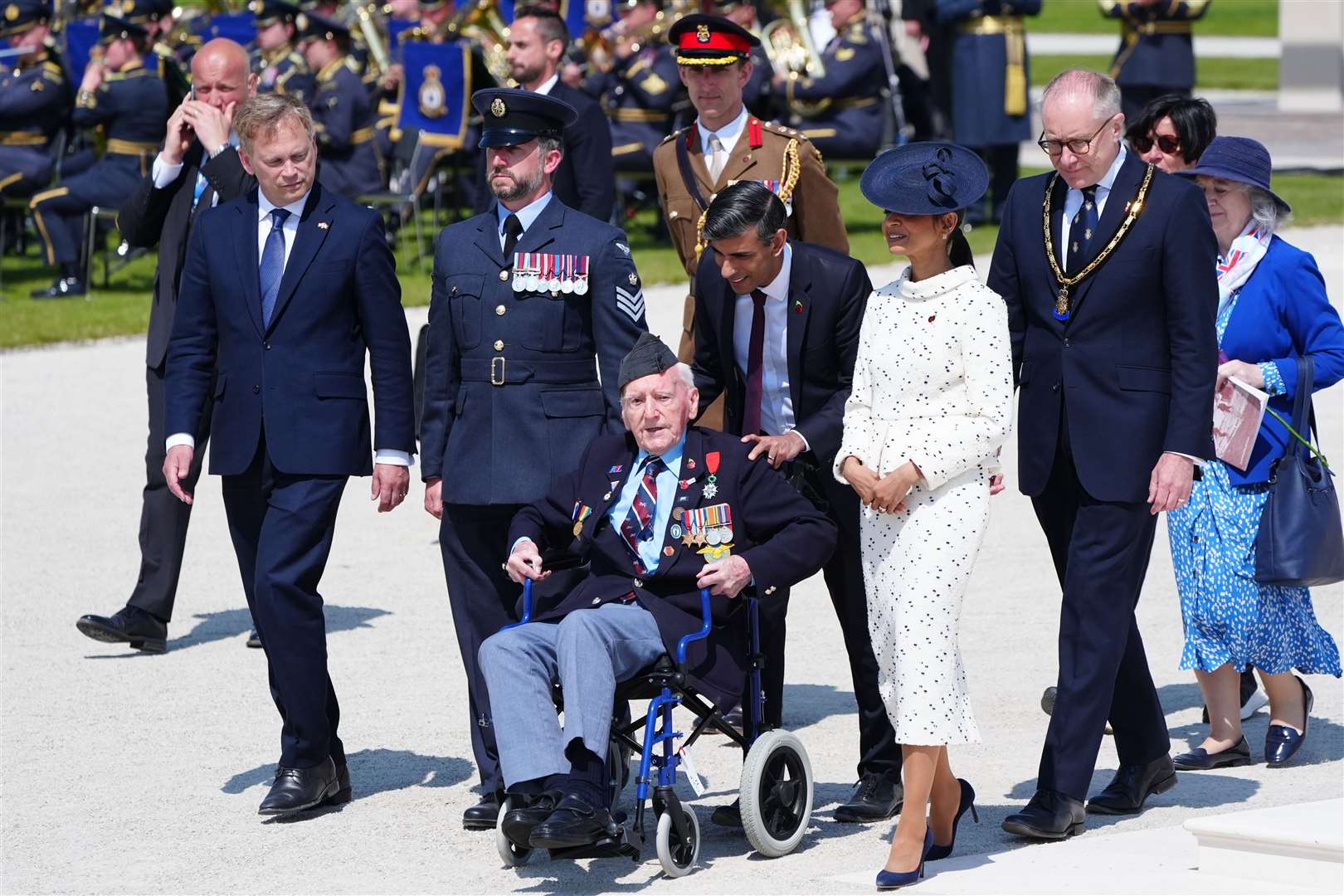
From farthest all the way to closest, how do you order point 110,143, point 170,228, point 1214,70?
point 1214,70 → point 110,143 → point 170,228

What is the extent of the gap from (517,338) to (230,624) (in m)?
3.01

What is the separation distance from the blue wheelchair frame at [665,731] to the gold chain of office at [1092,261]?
1.07 meters

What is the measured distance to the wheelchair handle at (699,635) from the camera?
5484 millimetres

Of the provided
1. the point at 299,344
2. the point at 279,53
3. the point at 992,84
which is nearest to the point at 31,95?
the point at 279,53

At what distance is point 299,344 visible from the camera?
6.18m

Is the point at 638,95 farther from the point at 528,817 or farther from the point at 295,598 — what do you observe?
the point at 528,817

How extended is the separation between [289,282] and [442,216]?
42.9 ft

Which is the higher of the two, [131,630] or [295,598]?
[295,598]

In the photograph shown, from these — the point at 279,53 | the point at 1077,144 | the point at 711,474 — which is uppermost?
the point at 279,53

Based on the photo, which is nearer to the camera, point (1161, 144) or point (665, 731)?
point (665, 731)

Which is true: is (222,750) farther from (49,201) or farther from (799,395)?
(49,201)

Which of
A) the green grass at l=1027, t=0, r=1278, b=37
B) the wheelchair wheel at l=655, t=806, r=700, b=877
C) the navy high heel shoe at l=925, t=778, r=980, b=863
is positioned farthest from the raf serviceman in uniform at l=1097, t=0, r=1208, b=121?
the green grass at l=1027, t=0, r=1278, b=37

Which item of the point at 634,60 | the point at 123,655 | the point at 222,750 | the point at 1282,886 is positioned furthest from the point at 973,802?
the point at 634,60

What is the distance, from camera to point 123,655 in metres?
8.09
